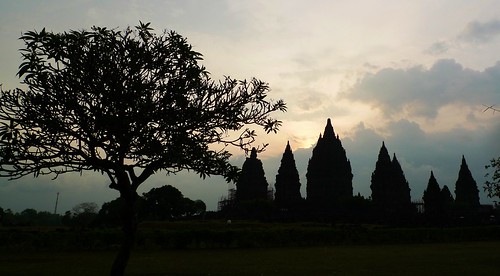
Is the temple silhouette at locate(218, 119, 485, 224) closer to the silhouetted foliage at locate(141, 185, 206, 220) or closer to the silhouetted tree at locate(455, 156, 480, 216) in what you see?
the silhouetted tree at locate(455, 156, 480, 216)

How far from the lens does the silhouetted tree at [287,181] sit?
74125 millimetres

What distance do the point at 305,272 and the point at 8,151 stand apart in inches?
434

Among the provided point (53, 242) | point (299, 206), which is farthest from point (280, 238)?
point (299, 206)

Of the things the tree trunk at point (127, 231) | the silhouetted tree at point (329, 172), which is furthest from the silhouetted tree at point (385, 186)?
the tree trunk at point (127, 231)

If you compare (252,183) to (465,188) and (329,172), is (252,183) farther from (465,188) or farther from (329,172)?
(465,188)

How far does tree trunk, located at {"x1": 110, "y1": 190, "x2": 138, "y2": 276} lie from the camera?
11.0m

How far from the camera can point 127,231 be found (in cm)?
1114

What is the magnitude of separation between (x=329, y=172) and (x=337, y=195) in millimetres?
4431

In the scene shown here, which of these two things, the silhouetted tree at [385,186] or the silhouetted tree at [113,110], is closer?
the silhouetted tree at [113,110]

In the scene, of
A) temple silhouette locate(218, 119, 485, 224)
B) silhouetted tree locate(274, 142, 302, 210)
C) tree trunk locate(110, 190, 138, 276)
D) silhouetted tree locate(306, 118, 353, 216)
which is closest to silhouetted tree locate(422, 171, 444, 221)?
temple silhouette locate(218, 119, 485, 224)

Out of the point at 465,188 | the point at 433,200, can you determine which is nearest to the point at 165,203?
the point at 433,200

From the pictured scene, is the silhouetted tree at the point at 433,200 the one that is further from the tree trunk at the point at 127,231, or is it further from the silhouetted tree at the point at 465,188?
the tree trunk at the point at 127,231

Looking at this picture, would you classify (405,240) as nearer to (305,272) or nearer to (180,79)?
(305,272)

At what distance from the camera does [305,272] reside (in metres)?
16.1
